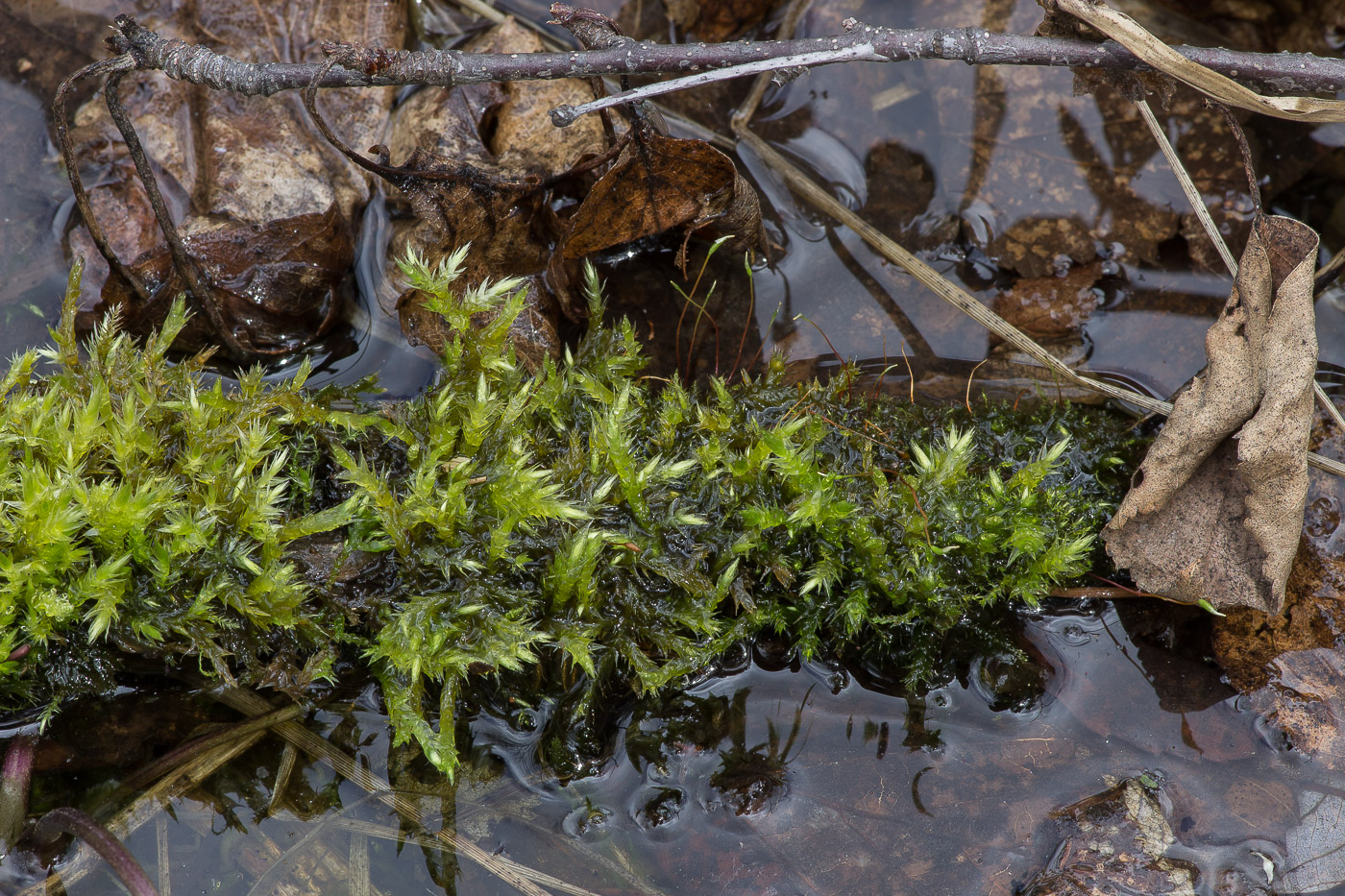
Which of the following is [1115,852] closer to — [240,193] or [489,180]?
[489,180]

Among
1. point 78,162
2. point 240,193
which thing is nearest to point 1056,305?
point 240,193

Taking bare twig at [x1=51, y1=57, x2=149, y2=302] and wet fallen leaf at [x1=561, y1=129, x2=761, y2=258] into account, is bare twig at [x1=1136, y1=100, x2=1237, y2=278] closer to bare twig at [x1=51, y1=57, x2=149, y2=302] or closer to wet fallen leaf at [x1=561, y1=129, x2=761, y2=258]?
wet fallen leaf at [x1=561, y1=129, x2=761, y2=258]

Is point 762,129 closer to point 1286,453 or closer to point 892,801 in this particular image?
point 1286,453

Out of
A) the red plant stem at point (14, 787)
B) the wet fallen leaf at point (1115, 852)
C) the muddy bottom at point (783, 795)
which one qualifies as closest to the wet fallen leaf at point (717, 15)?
the muddy bottom at point (783, 795)

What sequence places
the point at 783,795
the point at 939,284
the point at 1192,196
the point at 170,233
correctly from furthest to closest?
the point at 939,284 < the point at 1192,196 < the point at 170,233 < the point at 783,795

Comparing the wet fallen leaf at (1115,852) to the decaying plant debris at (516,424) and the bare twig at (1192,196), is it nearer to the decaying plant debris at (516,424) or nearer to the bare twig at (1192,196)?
the decaying plant debris at (516,424)
